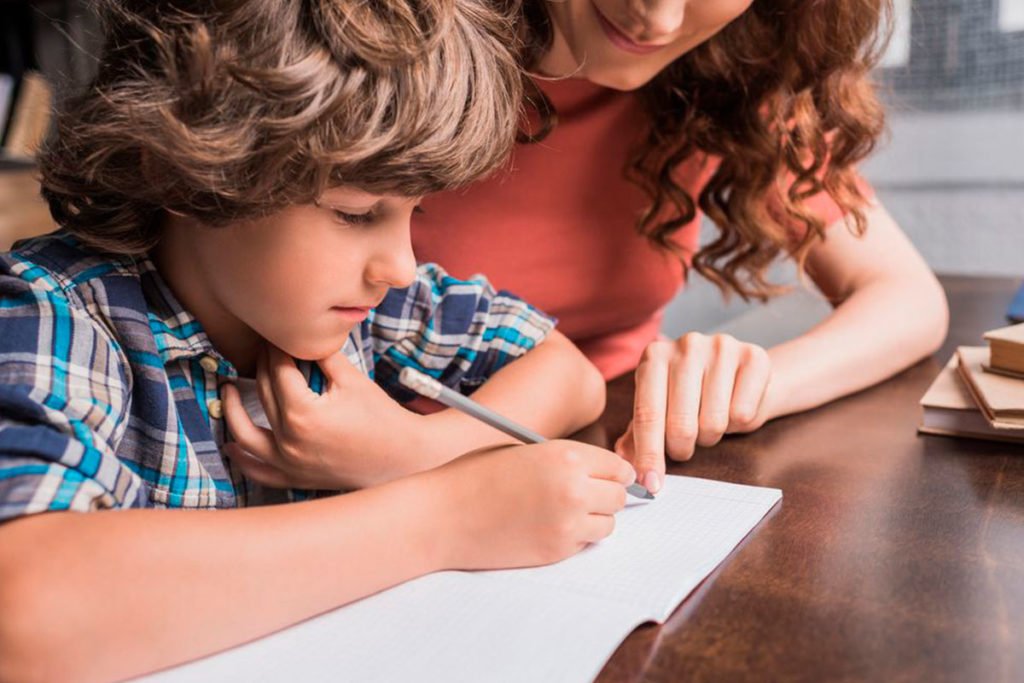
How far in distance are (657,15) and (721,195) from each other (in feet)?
1.20

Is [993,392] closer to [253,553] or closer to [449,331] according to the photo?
[449,331]

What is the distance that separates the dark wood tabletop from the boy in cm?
11

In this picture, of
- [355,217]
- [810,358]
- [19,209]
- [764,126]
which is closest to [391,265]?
[355,217]

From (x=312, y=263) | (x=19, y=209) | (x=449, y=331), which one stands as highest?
(x=312, y=263)

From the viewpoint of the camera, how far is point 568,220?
1193 millimetres

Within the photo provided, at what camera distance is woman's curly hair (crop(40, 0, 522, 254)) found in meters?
0.62

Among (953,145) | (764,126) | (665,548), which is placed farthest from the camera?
(953,145)

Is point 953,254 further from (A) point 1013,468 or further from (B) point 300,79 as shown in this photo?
(B) point 300,79

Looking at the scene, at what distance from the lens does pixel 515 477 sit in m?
0.65

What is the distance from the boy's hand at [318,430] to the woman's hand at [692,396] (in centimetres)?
18

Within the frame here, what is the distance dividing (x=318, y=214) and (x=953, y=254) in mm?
2203

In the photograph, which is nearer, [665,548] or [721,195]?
[665,548]

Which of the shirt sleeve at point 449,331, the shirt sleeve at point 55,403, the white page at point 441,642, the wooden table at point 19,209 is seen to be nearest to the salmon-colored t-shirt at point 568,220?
the shirt sleeve at point 449,331

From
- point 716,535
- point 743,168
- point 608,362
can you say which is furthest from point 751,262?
point 716,535
